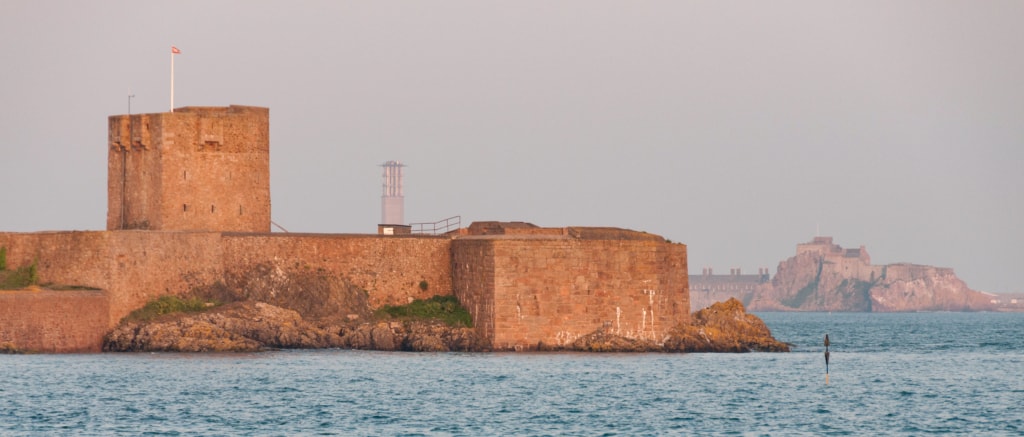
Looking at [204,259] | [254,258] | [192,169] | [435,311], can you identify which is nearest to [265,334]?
[254,258]

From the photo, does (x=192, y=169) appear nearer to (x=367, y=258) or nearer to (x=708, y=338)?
(x=367, y=258)

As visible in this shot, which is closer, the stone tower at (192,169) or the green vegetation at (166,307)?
the green vegetation at (166,307)

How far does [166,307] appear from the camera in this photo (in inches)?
2349

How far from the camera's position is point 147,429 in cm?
4047

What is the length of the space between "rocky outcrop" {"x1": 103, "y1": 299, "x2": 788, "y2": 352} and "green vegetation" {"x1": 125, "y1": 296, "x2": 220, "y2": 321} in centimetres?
Answer: 43

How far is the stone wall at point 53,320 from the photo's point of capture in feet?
183

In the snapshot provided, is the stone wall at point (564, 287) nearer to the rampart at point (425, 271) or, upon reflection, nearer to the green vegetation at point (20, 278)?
the rampart at point (425, 271)

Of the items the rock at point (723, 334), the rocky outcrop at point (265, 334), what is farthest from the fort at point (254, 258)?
Result: the rocky outcrop at point (265, 334)

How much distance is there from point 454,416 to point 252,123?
924 inches

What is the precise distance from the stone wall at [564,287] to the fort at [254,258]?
46 mm

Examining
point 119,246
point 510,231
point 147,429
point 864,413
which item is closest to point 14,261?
point 119,246

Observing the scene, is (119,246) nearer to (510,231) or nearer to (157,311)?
(157,311)

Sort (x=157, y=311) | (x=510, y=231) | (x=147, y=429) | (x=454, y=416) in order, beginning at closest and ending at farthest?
(x=147, y=429), (x=454, y=416), (x=157, y=311), (x=510, y=231)

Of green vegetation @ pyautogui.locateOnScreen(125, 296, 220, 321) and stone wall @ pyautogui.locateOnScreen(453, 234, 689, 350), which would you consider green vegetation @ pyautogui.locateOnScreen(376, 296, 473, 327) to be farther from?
green vegetation @ pyautogui.locateOnScreen(125, 296, 220, 321)
